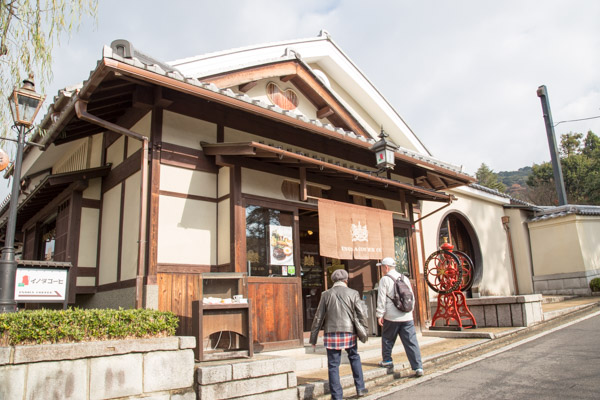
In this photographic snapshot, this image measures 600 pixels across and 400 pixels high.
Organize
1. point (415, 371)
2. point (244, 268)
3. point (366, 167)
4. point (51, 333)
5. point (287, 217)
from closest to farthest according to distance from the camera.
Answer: point (51, 333)
point (415, 371)
point (244, 268)
point (287, 217)
point (366, 167)

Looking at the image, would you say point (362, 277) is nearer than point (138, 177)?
No

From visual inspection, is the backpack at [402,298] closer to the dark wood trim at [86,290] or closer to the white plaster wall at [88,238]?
the dark wood trim at [86,290]

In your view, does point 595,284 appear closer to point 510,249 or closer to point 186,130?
point 510,249

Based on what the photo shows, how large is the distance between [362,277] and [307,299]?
139 centimetres

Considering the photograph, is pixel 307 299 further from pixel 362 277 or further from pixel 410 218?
pixel 410 218

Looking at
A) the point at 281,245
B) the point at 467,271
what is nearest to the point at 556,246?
the point at 467,271

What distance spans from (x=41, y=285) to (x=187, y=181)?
2711mm

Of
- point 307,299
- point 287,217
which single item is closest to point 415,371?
point 287,217

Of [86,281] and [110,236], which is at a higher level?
[110,236]

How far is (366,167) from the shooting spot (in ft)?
36.6

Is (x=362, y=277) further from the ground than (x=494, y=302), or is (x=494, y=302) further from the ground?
(x=362, y=277)

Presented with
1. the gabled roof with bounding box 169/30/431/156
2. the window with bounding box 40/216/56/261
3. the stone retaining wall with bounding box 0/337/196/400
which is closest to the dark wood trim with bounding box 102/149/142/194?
the gabled roof with bounding box 169/30/431/156

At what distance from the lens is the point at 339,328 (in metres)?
5.48

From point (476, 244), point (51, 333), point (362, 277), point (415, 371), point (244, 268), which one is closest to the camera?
point (51, 333)
